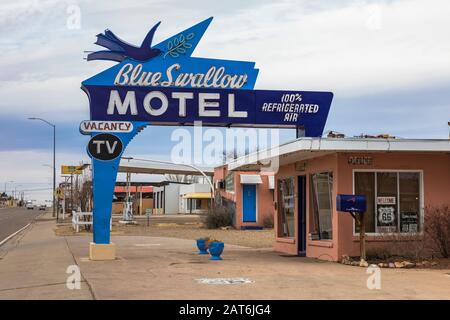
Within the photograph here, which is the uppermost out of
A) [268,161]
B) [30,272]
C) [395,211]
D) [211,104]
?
[211,104]

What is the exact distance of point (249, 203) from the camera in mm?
40938

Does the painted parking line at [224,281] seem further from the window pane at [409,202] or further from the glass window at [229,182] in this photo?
the glass window at [229,182]

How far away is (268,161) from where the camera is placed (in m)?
20.4

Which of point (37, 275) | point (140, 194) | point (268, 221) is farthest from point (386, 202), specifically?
point (140, 194)

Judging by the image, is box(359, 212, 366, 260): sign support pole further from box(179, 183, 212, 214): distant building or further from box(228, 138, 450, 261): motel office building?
box(179, 183, 212, 214): distant building

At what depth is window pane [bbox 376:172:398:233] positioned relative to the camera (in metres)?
17.0

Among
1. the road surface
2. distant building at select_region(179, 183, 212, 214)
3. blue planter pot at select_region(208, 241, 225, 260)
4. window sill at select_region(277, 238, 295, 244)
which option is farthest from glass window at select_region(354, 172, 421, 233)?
distant building at select_region(179, 183, 212, 214)

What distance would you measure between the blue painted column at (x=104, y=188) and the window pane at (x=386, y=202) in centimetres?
680

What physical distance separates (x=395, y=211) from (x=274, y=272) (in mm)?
4654

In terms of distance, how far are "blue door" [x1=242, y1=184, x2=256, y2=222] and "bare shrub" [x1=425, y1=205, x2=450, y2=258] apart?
81.2 feet

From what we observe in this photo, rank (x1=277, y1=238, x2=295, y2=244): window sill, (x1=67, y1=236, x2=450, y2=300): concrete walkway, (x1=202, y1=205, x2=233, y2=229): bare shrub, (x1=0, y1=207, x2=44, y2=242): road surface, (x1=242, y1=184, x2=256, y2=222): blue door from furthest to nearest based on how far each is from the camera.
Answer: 1. (x1=202, y1=205, x2=233, y2=229): bare shrub
2. (x1=242, y1=184, x2=256, y2=222): blue door
3. (x1=0, y1=207, x2=44, y2=242): road surface
4. (x1=277, y1=238, x2=295, y2=244): window sill
5. (x1=67, y1=236, x2=450, y2=300): concrete walkway

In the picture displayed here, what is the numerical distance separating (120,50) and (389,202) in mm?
8587
